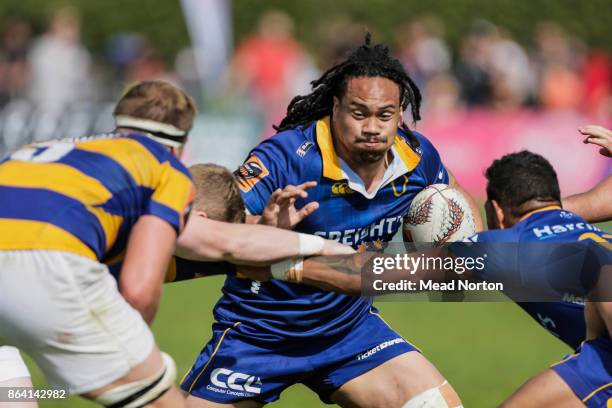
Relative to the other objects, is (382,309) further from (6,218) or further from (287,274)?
(6,218)

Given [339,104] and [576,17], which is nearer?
[339,104]

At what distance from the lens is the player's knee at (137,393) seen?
4.87 m

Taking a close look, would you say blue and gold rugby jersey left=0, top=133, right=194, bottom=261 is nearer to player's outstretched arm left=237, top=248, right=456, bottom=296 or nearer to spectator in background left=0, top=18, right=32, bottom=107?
player's outstretched arm left=237, top=248, right=456, bottom=296

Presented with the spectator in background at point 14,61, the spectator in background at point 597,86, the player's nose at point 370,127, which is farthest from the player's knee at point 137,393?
the spectator in background at point 597,86

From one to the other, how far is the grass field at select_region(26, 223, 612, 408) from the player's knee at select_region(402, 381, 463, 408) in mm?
1976

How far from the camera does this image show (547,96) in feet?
59.6

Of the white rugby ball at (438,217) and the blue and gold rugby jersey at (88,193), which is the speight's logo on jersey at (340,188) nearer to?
the white rugby ball at (438,217)

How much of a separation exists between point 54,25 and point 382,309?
994cm

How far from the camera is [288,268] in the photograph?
567cm

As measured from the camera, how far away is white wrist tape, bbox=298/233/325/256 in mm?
5637

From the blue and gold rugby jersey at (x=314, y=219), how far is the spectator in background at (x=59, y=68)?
1243 centimetres

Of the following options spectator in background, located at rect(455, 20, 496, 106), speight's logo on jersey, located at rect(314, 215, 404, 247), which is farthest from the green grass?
spectator in background, located at rect(455, 20, 496, 106)

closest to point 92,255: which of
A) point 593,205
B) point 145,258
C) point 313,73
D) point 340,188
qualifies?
point 145,258

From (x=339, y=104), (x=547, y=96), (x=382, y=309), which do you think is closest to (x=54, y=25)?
(x=547, y=96)
